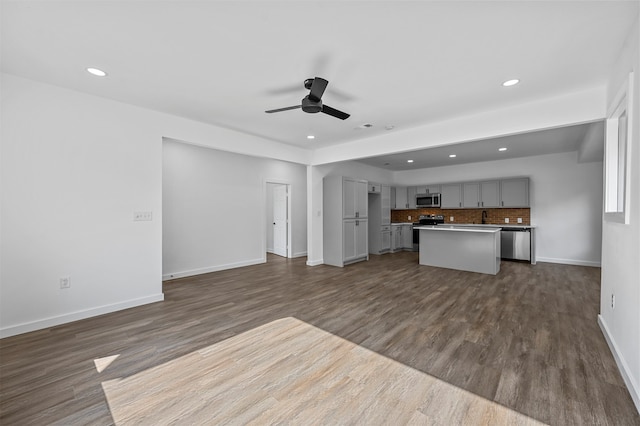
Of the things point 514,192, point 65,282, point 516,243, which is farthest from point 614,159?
point 65,282

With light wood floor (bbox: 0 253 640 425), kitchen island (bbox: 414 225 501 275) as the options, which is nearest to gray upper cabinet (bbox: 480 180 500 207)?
kitchen island (bbox: 414 225 501 275)

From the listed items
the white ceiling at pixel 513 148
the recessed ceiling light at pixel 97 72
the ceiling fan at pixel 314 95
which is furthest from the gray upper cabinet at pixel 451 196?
the recessed ceiling light at pixel 97 72

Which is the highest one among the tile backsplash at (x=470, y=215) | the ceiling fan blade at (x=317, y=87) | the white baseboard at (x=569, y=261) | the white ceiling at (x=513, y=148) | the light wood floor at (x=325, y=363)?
the white ceiling at (x=513, y=148)

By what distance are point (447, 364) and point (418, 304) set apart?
1.47m

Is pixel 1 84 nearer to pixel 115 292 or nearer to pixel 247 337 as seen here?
pixel 115 292

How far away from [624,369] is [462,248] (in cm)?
380

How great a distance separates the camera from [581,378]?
80.5 inches

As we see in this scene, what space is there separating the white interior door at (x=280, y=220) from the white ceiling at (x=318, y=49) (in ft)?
13.8

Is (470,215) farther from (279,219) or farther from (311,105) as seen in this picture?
(311,105)

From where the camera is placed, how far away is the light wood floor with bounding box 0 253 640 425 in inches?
68.1

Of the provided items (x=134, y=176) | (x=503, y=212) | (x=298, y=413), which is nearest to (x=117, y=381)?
(x=298, y=413)

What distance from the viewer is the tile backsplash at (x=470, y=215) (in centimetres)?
718

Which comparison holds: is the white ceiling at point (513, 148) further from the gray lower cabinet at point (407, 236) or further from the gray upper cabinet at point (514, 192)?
the gray lower cabinet at point (407, 236)

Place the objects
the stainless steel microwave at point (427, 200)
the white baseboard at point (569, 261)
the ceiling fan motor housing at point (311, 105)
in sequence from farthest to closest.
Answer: the stainless steel microwave at point (427, 200), the white baseboard at point (569, 261), the ceiling fan motor housing at point (311, 105)
